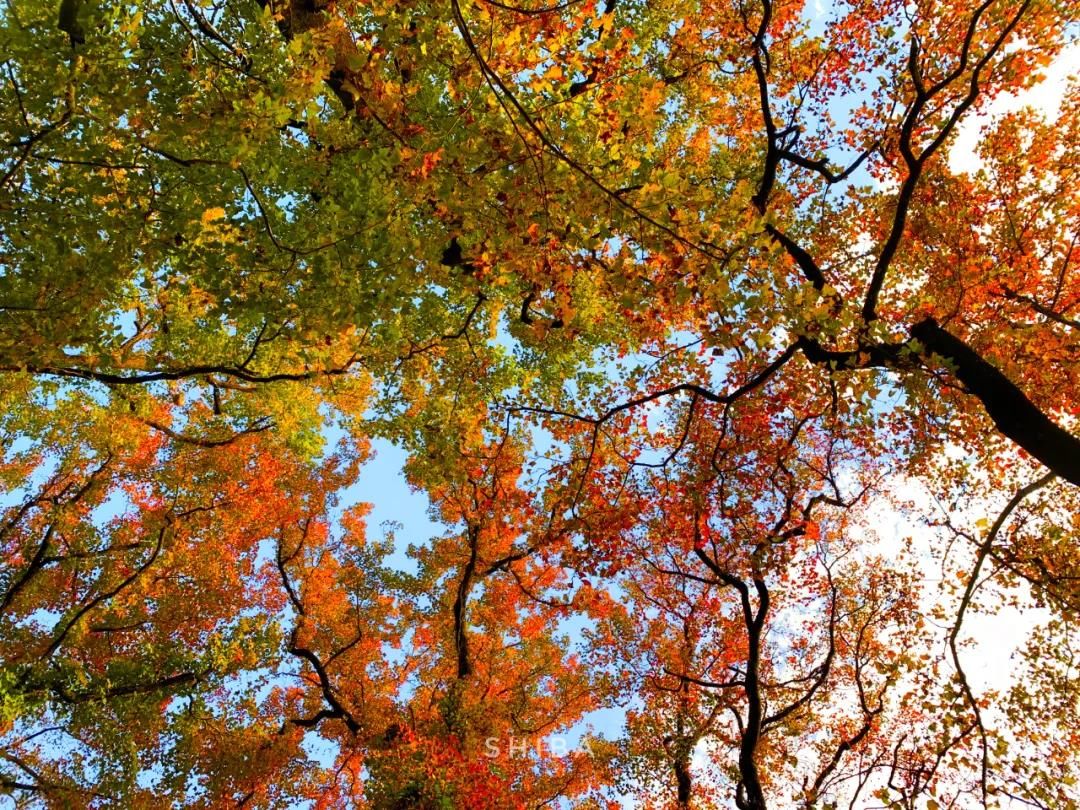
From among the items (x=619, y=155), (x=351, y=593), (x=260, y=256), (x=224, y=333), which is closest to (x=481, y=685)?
(x=351, y=593)

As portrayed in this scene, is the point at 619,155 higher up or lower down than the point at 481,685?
higher up

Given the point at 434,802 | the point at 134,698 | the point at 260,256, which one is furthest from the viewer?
the point at 134,698

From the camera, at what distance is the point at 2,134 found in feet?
21.4

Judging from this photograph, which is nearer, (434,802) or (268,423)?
(434,802)

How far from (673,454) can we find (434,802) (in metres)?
8.59

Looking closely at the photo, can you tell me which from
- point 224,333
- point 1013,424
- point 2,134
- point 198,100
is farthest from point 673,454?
point 224,333

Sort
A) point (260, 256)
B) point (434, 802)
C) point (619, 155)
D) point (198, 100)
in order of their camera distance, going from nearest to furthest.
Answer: point (198, 100), point (619, 155), point (260, 256), point (434, 802)

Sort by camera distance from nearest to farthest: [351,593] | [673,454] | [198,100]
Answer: [198,100] → [673,454] → [351,593]

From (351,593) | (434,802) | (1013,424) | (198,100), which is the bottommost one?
(434,802)

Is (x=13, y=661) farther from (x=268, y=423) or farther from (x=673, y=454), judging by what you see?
(x=673, y=454)

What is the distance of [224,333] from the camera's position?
477 inches

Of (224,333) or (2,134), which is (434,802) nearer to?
(224,333)

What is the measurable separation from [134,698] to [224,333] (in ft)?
27.9

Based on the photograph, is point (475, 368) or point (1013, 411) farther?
point (475, 368)
